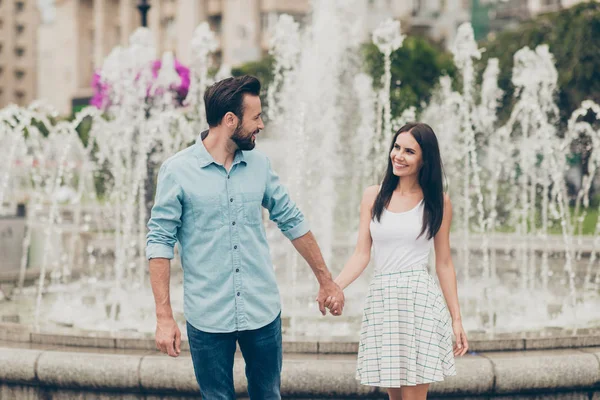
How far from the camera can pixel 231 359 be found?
342 cm

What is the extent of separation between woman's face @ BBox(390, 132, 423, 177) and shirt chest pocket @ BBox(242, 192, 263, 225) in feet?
2.13

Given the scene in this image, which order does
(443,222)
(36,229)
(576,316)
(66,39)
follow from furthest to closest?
(66,39)
(36,229)
(576,316)
(443,222)

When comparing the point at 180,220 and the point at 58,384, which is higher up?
the point at 180,220

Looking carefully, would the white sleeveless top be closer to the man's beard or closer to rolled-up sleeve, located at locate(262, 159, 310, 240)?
rolled-up sleeve, located at locate(262, 159, 310, 240)

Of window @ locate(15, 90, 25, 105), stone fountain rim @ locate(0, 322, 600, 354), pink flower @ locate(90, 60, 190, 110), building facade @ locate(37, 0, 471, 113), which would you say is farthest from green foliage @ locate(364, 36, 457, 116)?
window @ locate(15, 90, 25, 105)

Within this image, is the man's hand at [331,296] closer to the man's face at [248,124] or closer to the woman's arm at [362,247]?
the woman's arm at [362,247]

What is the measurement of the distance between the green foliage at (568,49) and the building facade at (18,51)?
230ft

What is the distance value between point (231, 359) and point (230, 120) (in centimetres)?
87

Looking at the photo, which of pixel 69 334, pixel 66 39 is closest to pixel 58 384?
pixel 69 334

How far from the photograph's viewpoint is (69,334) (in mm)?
5523

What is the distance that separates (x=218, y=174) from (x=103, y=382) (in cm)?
192

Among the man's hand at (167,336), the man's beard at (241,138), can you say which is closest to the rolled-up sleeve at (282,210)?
the man's beard at (241,138)

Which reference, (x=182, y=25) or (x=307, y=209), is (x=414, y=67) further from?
(x=182, y=25)

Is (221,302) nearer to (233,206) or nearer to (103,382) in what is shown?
(233,206)
